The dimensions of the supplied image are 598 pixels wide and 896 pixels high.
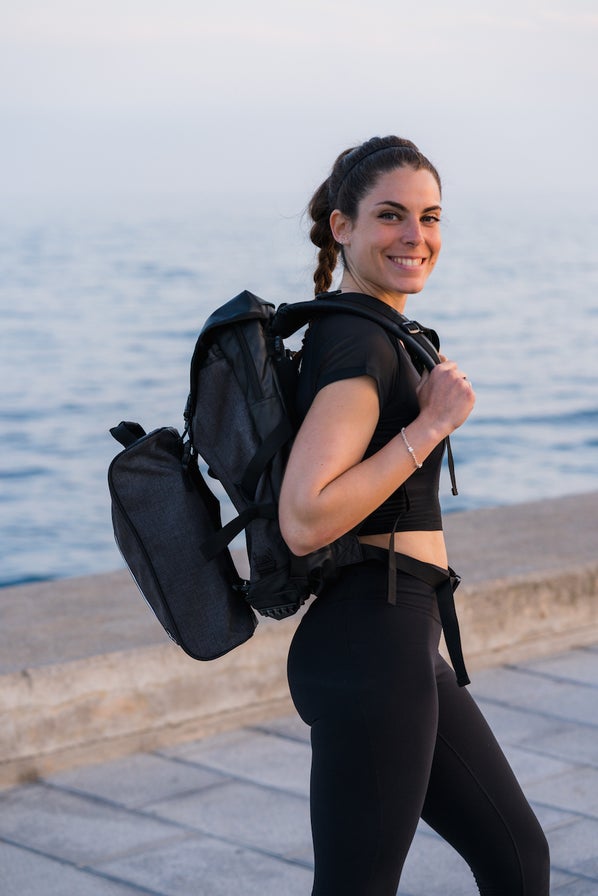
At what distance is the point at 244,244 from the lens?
228 feet

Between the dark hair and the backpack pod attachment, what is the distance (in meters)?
0.61

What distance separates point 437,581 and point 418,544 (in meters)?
0.08

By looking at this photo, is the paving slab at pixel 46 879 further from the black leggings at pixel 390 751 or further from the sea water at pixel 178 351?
the sea water at pixel 178 351

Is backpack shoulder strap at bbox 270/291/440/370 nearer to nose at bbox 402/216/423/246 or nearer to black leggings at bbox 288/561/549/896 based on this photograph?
nose at bbox 402/216/423/246

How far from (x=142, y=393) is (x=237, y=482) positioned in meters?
25.1

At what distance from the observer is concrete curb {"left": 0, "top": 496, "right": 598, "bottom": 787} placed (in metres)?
4.57

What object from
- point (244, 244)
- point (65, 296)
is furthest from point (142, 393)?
point (244, 244)

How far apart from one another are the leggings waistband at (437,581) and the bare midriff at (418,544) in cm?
1

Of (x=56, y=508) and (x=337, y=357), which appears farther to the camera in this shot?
(x=56, y=508)

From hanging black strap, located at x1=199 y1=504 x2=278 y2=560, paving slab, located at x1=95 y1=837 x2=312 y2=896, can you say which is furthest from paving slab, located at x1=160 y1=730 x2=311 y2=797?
hanging black strap, located at x1=199 y1=504 x2=278 y2=560

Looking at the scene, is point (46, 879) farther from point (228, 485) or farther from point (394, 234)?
point (394, 234)

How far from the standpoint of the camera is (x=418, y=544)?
2.65 m

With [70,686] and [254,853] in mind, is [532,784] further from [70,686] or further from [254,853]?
[70,686]

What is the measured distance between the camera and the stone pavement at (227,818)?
152 inches
